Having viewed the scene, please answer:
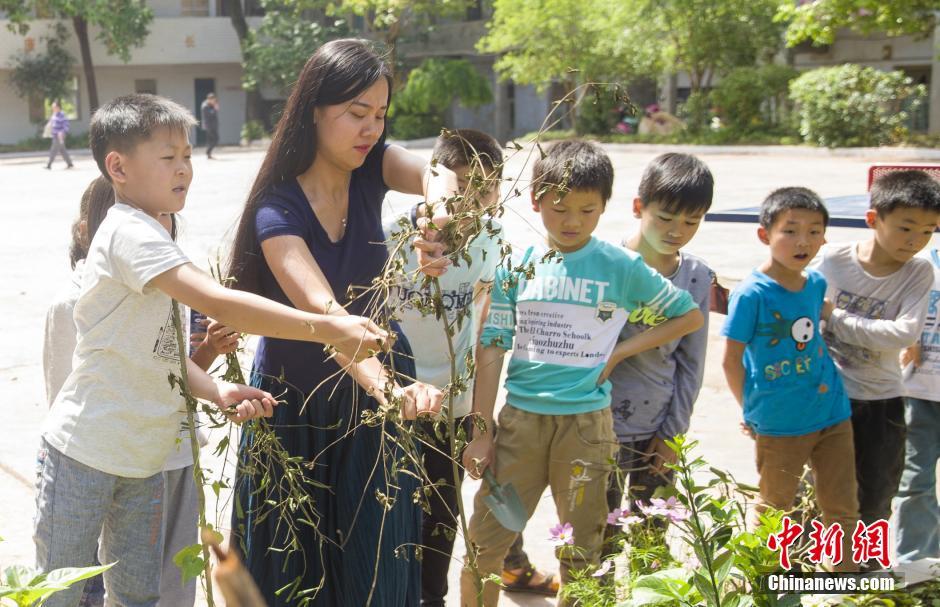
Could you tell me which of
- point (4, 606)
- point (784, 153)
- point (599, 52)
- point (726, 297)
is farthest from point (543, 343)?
point (599, 52)

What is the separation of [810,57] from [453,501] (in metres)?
24.6

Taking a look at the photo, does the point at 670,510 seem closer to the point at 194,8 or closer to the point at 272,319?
the point at 272,319

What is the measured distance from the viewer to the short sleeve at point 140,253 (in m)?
2.16

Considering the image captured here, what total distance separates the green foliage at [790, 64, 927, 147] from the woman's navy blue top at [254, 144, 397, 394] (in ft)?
61.8

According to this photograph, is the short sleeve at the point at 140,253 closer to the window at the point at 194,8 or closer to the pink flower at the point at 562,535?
the pink flower at the point at 562,535

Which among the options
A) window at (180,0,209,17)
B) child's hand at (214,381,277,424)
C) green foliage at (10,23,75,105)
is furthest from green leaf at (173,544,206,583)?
window at (180,0,209,17)

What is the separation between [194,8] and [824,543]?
119 ft

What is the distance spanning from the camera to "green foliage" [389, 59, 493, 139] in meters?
28.9

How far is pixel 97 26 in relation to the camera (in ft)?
110

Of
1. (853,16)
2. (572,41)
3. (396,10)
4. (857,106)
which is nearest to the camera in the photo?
(853,16)

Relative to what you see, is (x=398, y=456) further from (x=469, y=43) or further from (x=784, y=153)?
(x=469, y=43)

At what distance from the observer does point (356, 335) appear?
6.19 feet

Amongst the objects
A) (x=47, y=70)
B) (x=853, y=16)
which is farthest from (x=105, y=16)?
(x=853, y=16)

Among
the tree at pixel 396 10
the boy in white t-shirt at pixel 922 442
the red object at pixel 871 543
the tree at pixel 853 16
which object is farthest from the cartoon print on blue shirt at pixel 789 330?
the tree at pixel 396 10
